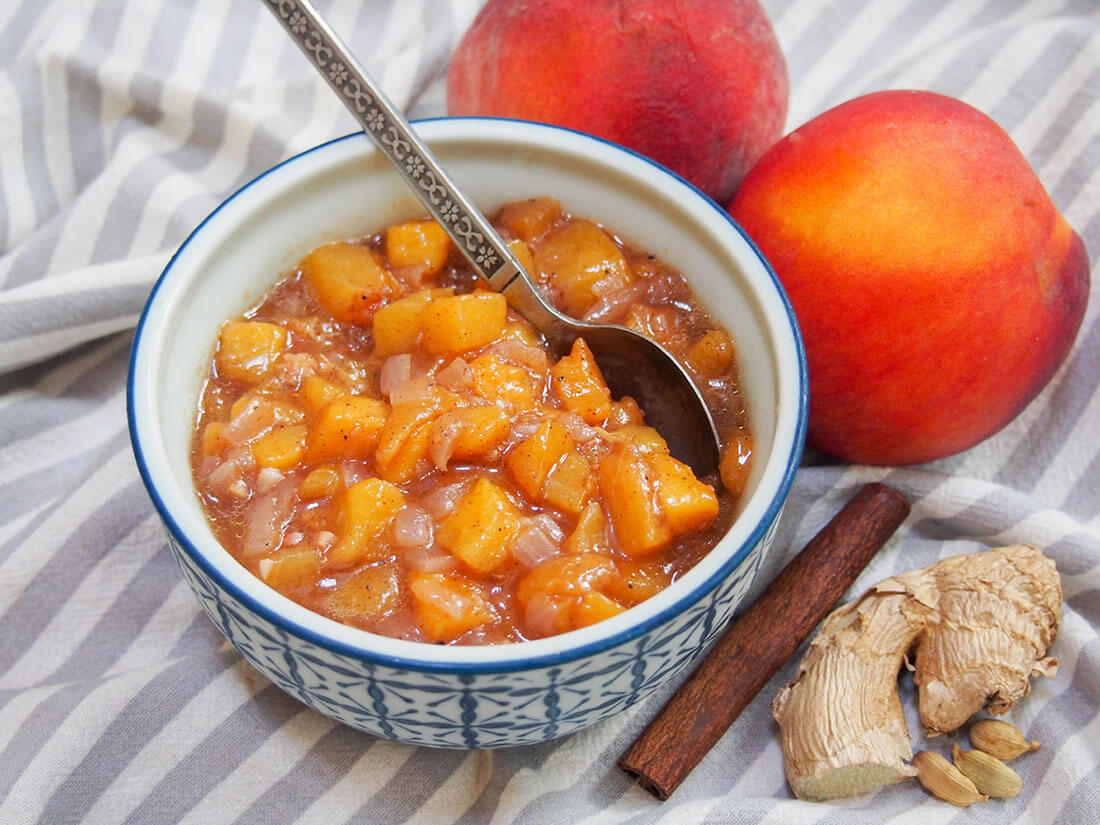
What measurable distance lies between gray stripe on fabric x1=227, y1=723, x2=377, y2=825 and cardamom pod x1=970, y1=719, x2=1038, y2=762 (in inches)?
49.3

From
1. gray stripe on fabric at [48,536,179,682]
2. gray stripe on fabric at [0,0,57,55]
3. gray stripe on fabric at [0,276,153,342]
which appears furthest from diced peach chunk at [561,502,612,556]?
gray stripe on fabric at [0,0,57,55]

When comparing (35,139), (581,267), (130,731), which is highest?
(581,267)

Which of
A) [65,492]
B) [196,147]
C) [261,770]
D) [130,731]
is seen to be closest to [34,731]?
[130,731]

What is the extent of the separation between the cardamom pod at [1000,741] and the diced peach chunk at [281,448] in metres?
1.50

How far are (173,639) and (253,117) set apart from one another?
1457 millimetres

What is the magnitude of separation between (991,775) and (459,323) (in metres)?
1.40

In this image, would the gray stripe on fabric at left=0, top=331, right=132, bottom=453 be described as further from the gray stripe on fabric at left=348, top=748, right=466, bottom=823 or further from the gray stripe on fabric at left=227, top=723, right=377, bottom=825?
the gray stripe on fabric at left=348, top=748, right=466, bottom=823

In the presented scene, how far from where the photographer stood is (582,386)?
221 centimetres

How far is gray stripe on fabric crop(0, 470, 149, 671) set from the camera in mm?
2506

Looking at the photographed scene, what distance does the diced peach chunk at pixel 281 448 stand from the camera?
2086 millimetres

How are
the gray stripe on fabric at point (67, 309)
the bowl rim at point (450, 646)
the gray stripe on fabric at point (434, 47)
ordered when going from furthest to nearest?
the gray stripe on fabric at point (434, 47)
the gray stripe on fabric at point (67, 309)
the bowl rim at point (450, 646)

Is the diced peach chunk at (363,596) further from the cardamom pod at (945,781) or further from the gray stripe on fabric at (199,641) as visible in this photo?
the cardamom pod at (945,781)

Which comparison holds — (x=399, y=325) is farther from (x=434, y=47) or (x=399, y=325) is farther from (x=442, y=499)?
(x=434, y=47)

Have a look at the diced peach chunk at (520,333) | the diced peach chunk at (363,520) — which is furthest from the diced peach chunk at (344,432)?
the diced peach chunk at (520,333)
